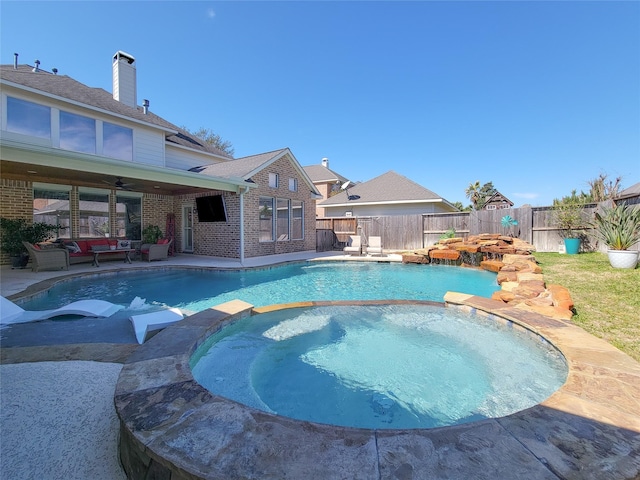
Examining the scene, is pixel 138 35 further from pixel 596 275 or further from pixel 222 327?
pixel 596 275

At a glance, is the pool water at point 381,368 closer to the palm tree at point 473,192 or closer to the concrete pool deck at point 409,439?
the concrete pool deck at point 409,439

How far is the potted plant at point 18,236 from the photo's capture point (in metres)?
8.57

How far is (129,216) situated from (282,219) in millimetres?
6405

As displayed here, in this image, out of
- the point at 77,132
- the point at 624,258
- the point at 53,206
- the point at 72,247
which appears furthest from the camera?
the point at 53,206

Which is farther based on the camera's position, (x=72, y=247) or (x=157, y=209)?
(x=157, y=209)

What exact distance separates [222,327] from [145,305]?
8.93ft

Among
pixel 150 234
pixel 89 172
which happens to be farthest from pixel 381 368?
pixel 150 234

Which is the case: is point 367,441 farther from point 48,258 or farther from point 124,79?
point 124,79

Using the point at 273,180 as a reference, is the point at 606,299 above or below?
below

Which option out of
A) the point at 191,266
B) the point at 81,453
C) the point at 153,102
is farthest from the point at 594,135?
the point at 153,102

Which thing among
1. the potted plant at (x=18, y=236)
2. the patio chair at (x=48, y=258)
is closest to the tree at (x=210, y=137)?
the potted plant at (x=18, y=236)

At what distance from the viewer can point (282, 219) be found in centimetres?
1331

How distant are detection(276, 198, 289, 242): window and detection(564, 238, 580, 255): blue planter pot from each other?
457 inches

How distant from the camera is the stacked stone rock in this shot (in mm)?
4449
